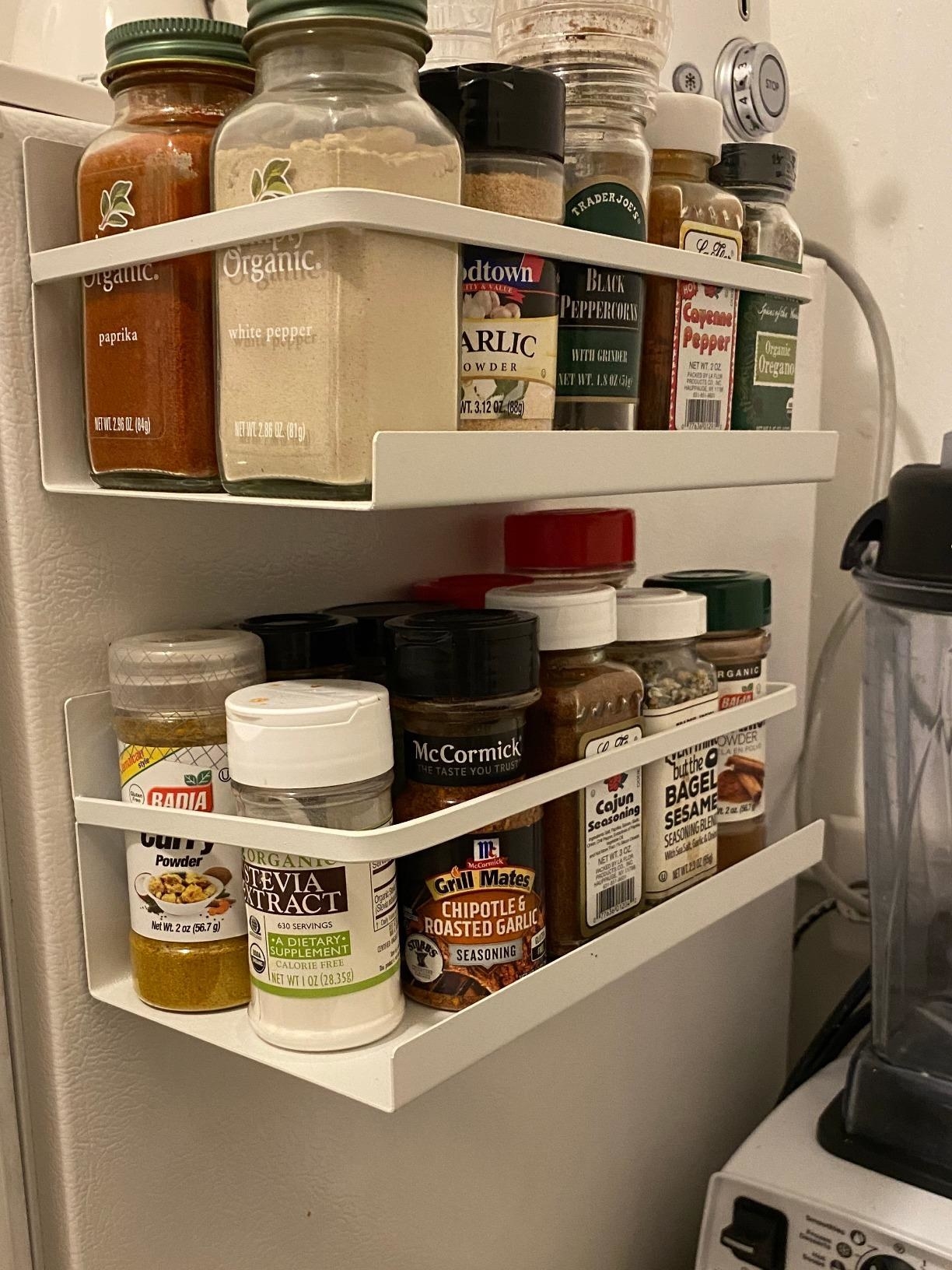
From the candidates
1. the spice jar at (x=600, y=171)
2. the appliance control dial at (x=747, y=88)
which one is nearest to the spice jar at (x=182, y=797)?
the spice jar at (x=600, y=171)

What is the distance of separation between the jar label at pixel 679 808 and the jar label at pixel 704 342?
163mm

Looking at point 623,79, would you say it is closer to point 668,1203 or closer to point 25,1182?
point 25,1182

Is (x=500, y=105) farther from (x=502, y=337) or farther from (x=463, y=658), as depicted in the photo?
(x=463, y=658)

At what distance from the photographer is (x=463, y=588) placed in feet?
2.26

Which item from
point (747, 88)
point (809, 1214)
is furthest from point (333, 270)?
point (809, 1214)

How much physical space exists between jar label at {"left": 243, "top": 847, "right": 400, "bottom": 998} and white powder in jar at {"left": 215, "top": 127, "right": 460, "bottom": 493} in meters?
0.17

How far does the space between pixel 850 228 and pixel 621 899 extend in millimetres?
703

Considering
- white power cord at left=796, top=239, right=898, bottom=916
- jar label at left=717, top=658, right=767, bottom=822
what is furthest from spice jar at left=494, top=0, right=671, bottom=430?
white power cord at left=796, top=239, right=898, bottom=916

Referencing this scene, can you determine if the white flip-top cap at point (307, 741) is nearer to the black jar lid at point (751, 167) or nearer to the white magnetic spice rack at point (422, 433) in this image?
the white magnetic spice rack at point (422, 433)

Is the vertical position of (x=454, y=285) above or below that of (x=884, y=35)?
below

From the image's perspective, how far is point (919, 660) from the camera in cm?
78

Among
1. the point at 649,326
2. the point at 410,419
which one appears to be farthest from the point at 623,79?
the point at 410,419

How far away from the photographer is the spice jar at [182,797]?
54 cm

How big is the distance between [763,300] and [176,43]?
33cm
